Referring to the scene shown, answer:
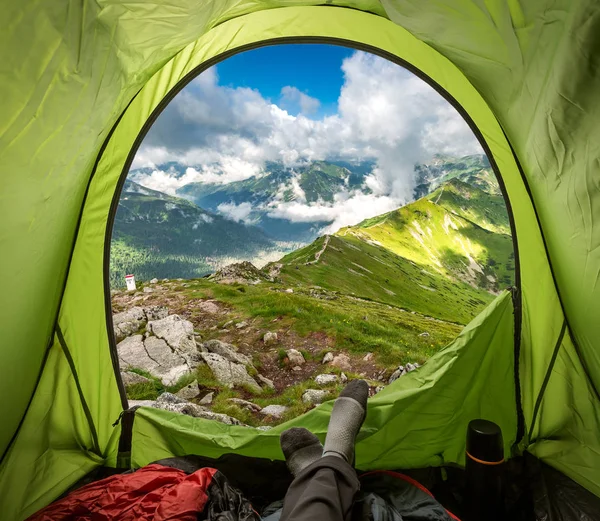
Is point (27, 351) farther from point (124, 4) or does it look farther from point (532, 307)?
point (532, 307)

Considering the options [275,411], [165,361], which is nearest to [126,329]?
[165,361]

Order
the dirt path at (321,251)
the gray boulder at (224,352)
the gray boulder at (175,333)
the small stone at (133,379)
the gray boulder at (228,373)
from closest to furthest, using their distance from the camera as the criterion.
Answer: the small stone at (133,379) → the gray boulder at (228,373) → the gray boulder at (175,333) → the gray boulder at (224,352) → the dirt path at (321,251)

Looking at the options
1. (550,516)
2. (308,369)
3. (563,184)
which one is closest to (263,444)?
(550,516)

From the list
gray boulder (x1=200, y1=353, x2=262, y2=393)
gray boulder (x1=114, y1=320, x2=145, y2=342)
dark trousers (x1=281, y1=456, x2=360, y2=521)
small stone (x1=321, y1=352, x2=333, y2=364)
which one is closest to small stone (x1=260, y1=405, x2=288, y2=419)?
gray boulder (x1=200, y1=353, x2=262, y2=393)

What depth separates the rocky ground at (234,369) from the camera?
692 cm

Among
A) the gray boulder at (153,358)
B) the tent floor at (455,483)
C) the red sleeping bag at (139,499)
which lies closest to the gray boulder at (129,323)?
the gray boulder at (153,358)

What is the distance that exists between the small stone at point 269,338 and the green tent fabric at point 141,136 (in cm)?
1207

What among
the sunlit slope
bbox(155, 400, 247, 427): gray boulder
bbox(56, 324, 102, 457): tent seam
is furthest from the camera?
the sunlit slope

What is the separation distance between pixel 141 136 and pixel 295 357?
10.3 m

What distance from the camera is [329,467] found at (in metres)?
1.87

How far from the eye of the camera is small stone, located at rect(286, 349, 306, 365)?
1201 centimetres

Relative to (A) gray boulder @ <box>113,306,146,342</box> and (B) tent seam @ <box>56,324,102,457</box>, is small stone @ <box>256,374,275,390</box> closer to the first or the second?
(A) gray boulder @ <box>113,306,146,342</box>

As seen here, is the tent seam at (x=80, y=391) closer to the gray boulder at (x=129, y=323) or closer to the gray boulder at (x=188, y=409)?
the gray boulder at (x=188, y=409)

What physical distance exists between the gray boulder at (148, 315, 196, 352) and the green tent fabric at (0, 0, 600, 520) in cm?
760
